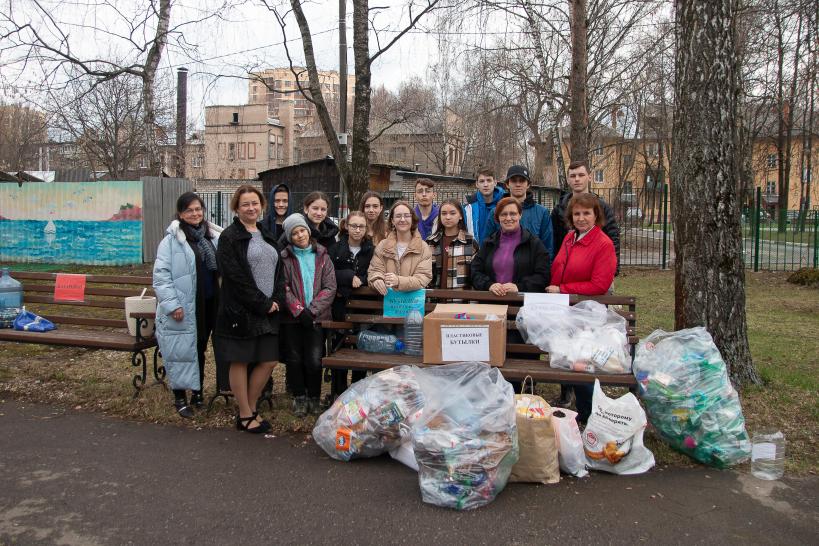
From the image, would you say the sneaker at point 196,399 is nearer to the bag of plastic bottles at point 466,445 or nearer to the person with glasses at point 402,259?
the person with glasses at point 402,259

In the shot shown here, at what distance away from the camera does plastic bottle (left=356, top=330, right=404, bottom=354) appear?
4.82 meters

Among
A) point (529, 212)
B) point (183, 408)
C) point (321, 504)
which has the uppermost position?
point (529, 212)

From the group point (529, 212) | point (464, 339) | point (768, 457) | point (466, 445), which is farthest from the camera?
point (529, 212)

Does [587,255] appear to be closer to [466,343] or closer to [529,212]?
[529,212]

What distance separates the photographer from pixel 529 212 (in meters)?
5.37

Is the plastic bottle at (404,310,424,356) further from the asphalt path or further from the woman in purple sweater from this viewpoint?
the asphalt path

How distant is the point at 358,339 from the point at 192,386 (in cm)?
132

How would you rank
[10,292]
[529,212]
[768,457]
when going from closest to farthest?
1. [768,457]
2. [529,212]
3. [10,292]

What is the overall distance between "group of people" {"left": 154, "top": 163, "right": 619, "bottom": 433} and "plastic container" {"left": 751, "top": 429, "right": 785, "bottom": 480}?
3.49ft

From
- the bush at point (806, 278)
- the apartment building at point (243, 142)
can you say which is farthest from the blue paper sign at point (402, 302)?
the apartment building at point (243, 142)

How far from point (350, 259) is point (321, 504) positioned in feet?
→ 7.03

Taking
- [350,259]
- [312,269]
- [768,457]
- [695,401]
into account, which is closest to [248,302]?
[312,269]

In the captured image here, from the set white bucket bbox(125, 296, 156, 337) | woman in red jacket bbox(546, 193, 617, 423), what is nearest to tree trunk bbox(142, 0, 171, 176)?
white bucket bbox(125, 296, 156, 337)

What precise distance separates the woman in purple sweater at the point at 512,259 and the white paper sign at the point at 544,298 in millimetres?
152
